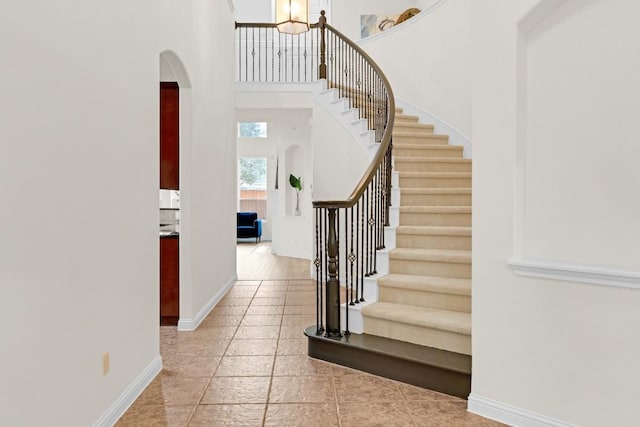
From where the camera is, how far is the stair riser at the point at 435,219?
4.28 meters

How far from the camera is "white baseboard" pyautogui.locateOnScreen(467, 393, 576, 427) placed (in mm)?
2338

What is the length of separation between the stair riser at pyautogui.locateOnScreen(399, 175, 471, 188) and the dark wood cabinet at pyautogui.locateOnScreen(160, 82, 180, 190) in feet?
7.93

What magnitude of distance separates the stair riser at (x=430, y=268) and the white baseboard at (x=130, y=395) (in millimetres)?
1987

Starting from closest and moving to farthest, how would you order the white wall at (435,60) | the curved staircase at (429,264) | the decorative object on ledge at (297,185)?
the curved staircase at (429,264)
the white wall at (435,60)
the decorative object on ledge at (297,185)

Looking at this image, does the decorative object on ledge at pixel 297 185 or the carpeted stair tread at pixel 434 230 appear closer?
the carpeted stair tread at pixel 434 230

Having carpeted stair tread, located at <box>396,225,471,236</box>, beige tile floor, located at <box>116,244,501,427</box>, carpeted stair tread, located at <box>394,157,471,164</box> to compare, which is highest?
carpeted stair tread, located at <box>394,157,471,164</box>

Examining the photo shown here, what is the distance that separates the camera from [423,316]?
3219mm

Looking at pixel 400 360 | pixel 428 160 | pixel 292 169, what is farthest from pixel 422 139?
pixel 292 169

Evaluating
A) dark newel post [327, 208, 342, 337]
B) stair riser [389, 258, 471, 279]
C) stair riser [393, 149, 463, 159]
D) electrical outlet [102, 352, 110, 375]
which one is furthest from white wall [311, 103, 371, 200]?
electrical outlet [102, 352, 110, 375]

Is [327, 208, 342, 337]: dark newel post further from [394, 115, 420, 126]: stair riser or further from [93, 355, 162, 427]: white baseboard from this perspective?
[394, 115, 420, 126]: stair riser

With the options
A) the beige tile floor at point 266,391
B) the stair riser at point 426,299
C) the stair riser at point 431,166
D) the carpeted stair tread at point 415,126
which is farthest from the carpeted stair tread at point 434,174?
the beige tile floor at point 266,391

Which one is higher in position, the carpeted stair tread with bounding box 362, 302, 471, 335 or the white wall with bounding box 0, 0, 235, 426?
the white wall with bounding box 0, 0, 235, 426

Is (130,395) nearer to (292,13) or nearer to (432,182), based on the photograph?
(432,182)

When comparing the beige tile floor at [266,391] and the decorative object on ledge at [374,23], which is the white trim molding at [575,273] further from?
the decorative object on ledge at [374,23]
